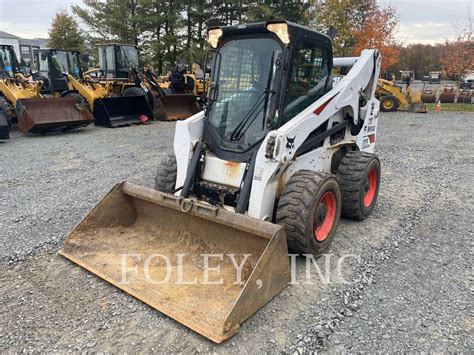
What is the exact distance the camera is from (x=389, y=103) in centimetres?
1703

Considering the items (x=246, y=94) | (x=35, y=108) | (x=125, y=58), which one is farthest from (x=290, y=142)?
(x=125, y=58)

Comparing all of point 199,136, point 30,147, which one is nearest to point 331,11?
point 30,147

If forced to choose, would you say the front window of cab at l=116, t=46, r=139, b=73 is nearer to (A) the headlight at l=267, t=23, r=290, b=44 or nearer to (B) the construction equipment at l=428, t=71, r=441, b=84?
(A) the headlight at l=267, t=23, r=290, b=44

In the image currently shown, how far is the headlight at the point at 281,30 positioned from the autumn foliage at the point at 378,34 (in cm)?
1662

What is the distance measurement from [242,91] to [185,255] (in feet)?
5.61

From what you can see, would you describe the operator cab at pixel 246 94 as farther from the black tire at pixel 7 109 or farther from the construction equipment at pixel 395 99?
the construction equipment at pixel 395 99

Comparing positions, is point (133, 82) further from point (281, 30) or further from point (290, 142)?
point (290, 142)

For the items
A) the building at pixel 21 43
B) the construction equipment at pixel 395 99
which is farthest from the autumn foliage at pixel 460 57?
the building at pixel 21 43

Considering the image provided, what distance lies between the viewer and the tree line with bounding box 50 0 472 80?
60.8ft

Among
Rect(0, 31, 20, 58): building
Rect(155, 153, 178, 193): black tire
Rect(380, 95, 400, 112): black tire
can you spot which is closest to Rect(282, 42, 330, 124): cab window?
Rect(155, 153, 178, 193): black tire

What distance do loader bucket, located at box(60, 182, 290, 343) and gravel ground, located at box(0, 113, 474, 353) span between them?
0.12 m

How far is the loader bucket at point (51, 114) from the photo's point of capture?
9972mm

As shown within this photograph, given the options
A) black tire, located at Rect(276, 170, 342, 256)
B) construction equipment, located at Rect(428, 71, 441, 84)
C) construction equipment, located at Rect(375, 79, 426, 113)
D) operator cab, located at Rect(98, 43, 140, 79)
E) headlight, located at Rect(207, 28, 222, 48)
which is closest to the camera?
black tire, located at Rect(276, 170, 342, 256)

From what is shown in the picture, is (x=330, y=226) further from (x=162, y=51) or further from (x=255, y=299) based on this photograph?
(x=162, y=51)
